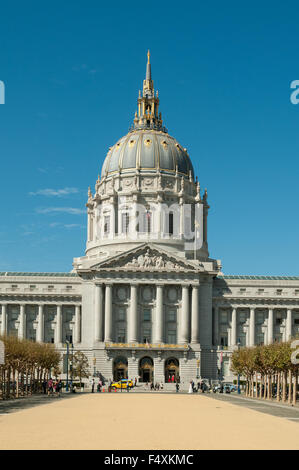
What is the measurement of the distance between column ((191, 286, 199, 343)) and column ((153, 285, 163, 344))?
6.05m

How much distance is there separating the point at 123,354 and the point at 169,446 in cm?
10470

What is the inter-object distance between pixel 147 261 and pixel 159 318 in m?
11.2

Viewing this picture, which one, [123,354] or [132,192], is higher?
[132,192]

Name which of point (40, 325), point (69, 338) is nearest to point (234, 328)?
point (69, 338)

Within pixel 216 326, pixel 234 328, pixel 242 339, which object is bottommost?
pixel 242 339

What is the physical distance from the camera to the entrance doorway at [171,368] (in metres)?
134

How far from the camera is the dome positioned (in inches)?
6742

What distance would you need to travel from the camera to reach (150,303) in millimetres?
139000

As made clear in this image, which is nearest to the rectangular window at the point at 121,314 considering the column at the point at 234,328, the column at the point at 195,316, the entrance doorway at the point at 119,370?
the entrance doorway at the point at 119,370

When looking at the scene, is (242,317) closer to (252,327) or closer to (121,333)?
(252,327)

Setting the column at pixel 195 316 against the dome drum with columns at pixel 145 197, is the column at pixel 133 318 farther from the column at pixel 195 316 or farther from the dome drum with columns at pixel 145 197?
the dome drum with columns at pixel 145 197
